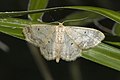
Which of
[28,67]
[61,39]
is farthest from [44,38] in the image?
[28,67]

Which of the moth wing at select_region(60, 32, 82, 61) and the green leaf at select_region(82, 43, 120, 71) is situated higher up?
the green leaf at select_region(82, 43, 120, 71)

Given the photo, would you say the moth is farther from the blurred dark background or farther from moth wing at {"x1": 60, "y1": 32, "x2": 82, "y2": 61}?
the blurred dark background

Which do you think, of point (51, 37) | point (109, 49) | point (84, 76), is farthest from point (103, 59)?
point (84, 76)

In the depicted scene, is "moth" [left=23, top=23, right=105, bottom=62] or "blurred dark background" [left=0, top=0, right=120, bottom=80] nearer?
"moth" [left=23, top=23, right=105, bottom=62]

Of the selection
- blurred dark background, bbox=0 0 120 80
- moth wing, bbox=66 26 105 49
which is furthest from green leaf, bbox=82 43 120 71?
blurred dark background, bbox=0 0 120 80

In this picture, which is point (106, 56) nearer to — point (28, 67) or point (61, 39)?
point (61, 39)

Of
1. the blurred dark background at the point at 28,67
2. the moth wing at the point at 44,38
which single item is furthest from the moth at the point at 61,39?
the blurred dark background at the point at 28,67

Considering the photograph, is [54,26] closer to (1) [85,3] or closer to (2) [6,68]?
(1) [85,3]
